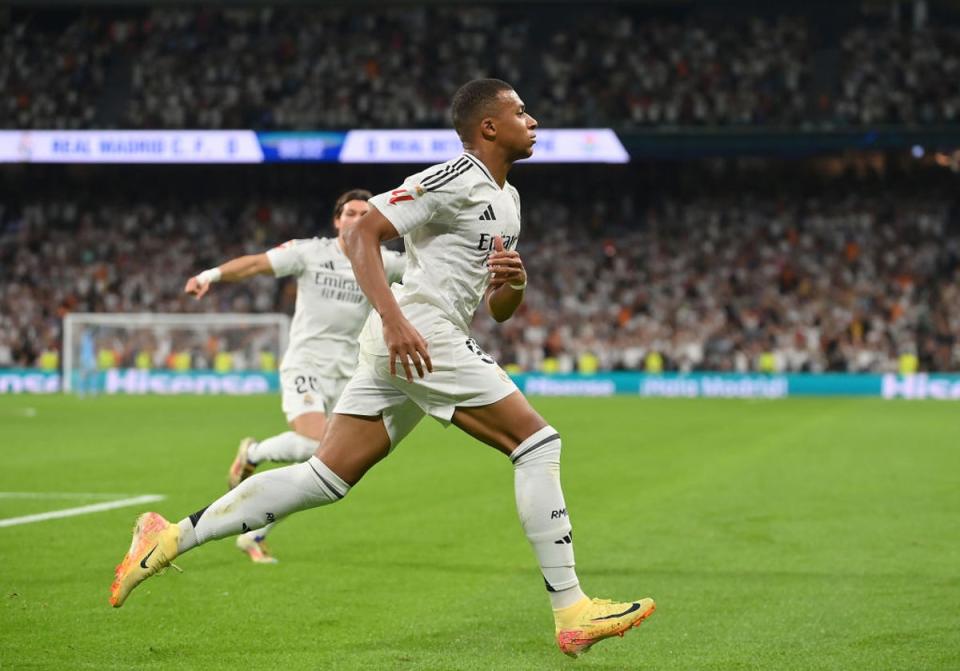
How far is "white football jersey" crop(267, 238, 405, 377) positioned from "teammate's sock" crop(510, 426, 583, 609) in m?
4.19

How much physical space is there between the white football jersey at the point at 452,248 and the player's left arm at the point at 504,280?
8cm

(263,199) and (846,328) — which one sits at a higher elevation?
(263,199)

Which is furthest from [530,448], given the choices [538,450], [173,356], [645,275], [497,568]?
[645,275]

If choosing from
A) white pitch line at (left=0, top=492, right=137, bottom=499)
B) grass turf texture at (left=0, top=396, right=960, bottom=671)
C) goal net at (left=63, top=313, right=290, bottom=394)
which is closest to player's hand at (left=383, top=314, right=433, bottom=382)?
grass turf texture at (left=0, top=396, right=960, bottom=671)

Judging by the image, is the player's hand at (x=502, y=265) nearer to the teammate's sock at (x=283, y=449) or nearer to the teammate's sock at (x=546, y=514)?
the teammate's sock at (x=546, y=514)

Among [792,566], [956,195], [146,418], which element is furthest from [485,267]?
[956,195]

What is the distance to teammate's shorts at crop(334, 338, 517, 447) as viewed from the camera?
5801 mm

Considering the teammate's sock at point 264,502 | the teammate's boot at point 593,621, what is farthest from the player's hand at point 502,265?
the teammate's boot at point 593,621

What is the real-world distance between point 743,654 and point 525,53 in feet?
125

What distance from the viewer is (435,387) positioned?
5.80 m

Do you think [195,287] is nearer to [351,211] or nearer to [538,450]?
[351,211]

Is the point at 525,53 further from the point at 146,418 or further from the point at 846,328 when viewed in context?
the point at 146,418

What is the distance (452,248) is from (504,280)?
272 mm

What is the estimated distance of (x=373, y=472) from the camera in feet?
50.6
